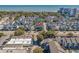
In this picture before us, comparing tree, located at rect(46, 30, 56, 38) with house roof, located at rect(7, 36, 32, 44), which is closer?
house roof, located at rect(7, 36, 32, 44)

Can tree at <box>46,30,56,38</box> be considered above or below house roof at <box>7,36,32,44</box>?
above

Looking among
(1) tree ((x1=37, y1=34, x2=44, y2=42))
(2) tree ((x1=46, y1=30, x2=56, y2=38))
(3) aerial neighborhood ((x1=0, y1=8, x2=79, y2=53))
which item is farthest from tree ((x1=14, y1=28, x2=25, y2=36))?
(2) tree ((x1=46, y1=30, x2=56, y2=38))

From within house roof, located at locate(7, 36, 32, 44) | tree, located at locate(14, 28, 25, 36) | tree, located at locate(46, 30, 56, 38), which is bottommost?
house roof, located at locate(7, 36, 32, 44)

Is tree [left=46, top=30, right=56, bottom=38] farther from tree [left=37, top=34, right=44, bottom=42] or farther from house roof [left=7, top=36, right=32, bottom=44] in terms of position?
house roof [left=7, top=36, right=32, bottom=44]

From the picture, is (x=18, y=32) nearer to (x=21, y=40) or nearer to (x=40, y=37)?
(x=21, y=40)

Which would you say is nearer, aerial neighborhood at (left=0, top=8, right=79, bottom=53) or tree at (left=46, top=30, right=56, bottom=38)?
aerial neighborhood at (left=0, top=8, right=79, bottom=53)

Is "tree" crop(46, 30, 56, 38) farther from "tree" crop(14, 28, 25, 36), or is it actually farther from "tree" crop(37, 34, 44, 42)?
"tree" crop(14, 28, 25, 36)

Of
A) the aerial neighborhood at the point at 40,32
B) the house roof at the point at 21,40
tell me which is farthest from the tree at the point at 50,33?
the house roof at the point at 21,40

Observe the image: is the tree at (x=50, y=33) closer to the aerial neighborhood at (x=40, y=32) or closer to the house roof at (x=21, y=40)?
the aerial neighborhood at (x=40, y=32)
